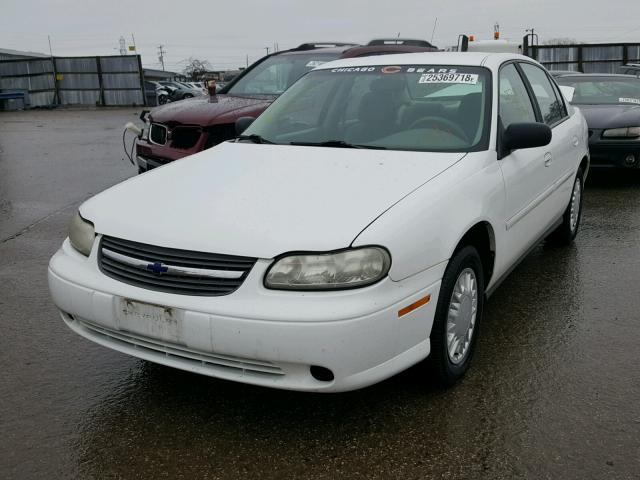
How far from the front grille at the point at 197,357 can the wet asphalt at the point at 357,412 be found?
346 mm

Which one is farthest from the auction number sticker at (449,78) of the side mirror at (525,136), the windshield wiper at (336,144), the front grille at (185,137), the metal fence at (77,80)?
the metal fence at (77,80)

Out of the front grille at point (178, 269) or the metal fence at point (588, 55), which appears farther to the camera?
the metal fence at point (588, 55)

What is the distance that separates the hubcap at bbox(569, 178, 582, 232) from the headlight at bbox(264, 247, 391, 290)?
10.5 feet

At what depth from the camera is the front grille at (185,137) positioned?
6551 mm

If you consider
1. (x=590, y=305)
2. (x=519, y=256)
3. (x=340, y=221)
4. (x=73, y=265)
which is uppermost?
(x=340, y=221)

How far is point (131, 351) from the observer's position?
2820 mm

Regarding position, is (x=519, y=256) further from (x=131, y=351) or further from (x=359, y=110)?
(x=131, y=351)

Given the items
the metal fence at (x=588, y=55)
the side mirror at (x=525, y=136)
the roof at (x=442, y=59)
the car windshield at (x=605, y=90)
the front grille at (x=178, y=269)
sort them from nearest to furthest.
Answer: the front grille at (x=178, y=269) → the side mirror at (x=525, y=136) → the roof at (x=442, y=59) → the car windshield at (x=605, y=90) → the metal fence at (x=588, y=55)

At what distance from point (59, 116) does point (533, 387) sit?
2184cm

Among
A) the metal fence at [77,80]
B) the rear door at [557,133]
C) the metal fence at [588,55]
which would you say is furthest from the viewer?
the metal fence at [77,80]

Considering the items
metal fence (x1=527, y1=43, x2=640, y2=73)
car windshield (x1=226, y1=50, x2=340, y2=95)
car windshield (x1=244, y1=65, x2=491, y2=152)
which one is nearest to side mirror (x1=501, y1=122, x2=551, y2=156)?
car windshield (x1=244, y1=65, x2=491, y2=152)

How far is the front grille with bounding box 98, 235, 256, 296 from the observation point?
2.57 meters

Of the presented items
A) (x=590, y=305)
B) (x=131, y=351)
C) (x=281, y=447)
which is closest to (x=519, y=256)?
(x=590, y=305)

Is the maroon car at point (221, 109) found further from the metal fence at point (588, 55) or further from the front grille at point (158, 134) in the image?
the metal fence at point (588, 55)
